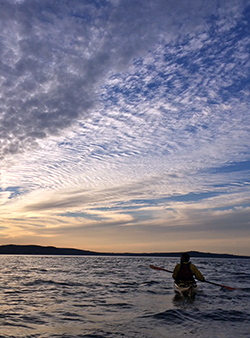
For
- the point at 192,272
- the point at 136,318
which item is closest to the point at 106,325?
the point at 136,318

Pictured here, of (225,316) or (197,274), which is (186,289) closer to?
(197,274)

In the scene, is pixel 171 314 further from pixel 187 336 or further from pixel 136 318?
pixel 187 336

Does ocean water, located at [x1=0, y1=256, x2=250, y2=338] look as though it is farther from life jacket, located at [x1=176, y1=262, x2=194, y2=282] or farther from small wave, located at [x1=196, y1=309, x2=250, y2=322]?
life jacket, located at [x1=176, y1=262, x2=194, y2=282]

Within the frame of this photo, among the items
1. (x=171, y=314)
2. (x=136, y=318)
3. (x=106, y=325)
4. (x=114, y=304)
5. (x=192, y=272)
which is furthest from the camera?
(x=192, y=272)

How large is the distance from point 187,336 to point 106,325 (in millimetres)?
2936

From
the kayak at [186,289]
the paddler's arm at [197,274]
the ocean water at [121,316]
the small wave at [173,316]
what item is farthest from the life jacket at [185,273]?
the small wave at [173,316]

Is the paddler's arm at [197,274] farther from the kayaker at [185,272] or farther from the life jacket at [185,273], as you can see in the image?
the life jacket at [185,273]

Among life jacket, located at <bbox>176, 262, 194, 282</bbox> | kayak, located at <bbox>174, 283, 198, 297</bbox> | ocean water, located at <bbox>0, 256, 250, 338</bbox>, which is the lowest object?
ocean water, located at <bbox>0, 256, 250, 338</bbox>

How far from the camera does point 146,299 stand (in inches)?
621

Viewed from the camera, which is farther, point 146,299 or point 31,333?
point 146,299

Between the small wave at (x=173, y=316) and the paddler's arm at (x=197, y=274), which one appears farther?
the paddler's arm at (x=197, y=274)

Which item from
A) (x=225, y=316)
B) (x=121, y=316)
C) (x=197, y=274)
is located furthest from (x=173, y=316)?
(x=197, y=274)

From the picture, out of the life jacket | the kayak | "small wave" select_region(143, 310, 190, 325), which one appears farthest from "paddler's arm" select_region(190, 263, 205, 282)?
"small wave" select_region(143, 310, 190, 325)

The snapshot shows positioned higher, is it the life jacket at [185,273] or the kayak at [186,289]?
the life jacket at [185,273]
